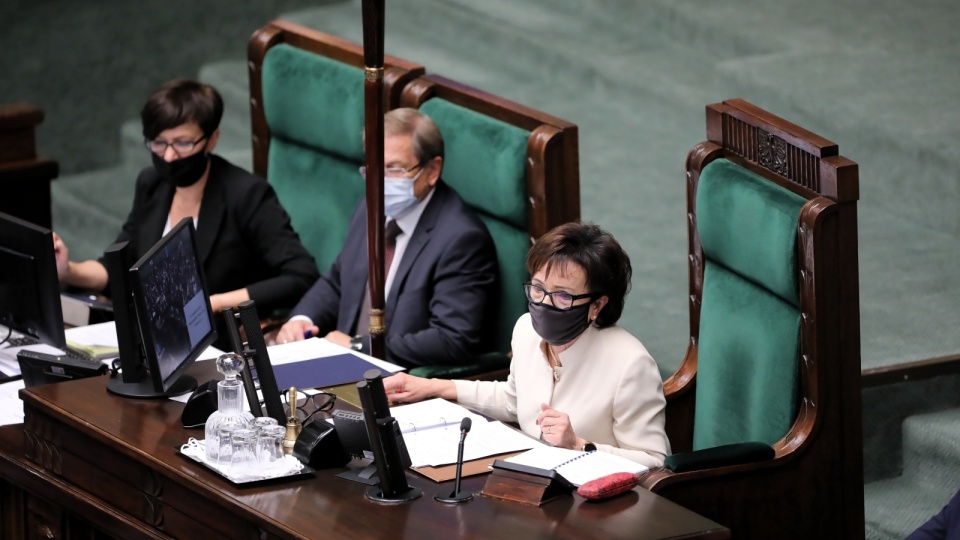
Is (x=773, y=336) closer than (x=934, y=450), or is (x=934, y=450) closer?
(x=773, y=336)

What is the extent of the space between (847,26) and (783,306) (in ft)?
13.2

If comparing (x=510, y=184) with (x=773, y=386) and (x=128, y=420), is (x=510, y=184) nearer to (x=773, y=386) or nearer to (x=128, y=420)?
(x=773, y=386)

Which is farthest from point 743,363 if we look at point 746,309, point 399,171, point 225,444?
point 225,444

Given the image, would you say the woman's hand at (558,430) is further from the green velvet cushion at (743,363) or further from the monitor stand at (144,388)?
the monitor stand at (144,388)

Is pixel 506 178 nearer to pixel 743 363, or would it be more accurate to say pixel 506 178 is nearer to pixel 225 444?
pixel 743 363

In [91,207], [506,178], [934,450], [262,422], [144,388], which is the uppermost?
[506,178]

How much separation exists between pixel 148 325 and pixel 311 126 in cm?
192

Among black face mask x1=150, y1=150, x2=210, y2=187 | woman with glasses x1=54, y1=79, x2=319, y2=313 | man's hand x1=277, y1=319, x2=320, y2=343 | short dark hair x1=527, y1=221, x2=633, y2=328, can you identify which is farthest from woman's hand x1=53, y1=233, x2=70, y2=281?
short dark hair x1=527, y1=221, x2=633, y2=328

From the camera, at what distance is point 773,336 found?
12.5ft

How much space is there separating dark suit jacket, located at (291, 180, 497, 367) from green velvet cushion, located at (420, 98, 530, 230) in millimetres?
76

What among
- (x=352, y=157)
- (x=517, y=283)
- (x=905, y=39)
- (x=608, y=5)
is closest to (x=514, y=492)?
(x=517, y=283)

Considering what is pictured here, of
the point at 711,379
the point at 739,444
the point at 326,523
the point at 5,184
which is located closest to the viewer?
the point at 326,523

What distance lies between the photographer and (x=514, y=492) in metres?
3.14

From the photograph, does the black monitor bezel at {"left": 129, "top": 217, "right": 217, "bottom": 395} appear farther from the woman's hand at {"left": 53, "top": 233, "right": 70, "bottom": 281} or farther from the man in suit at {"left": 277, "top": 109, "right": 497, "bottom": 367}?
the woman's hand at {"left": 53, "top": 233, "right": 70, "bottom": 281}
